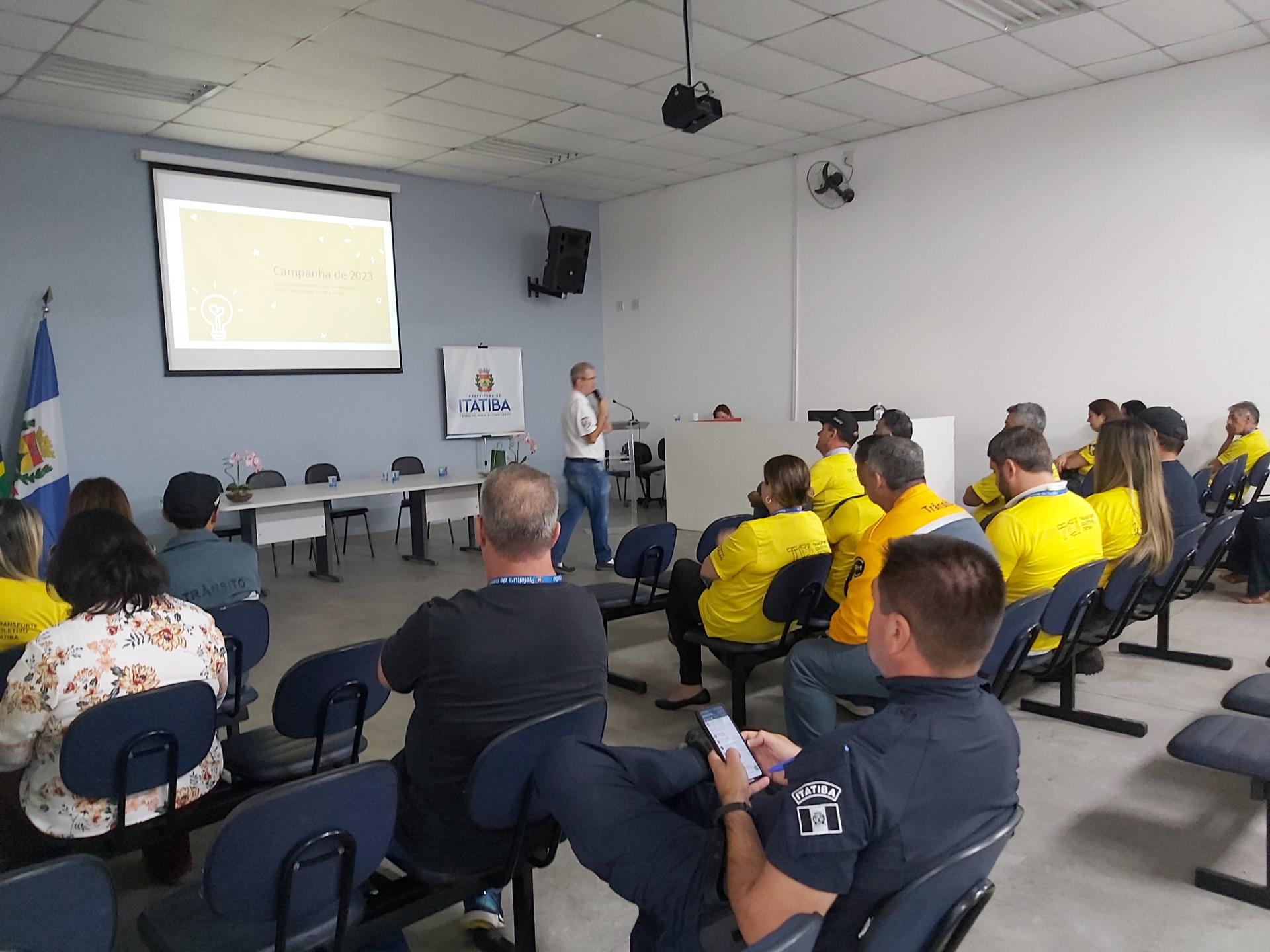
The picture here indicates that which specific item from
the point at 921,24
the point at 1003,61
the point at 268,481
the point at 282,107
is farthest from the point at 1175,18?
the point at 268,481

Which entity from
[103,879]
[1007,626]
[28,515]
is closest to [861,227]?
[1007,626]

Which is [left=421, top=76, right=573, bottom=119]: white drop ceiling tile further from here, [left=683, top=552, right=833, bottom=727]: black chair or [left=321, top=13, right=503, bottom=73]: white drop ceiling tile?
[left=683, top=552, right=833, bottom=727]: black chair

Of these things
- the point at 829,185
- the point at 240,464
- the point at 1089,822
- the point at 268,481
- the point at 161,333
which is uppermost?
the point at 829,185

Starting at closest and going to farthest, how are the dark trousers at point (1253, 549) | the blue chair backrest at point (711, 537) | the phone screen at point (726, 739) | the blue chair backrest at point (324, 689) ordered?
the phone screen at point (726, 739), the blue chair backrest at point (324, 689), the blue chair backrest at point (711, 537), the dark trousers at point (1253, 549)

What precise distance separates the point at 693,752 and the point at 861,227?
24.2 ft

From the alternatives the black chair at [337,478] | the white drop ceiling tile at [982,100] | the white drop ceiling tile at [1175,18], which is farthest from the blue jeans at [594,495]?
the white drop ceiling tile at [1175,18]

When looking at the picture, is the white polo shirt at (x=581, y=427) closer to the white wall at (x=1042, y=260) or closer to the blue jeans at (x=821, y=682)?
the white wall at (x=1042, y=260)

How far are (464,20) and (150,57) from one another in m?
2.04

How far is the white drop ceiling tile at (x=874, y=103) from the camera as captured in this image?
657 cm

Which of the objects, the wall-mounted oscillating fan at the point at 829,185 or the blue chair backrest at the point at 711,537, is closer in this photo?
the blue chair backrest at the point at 711,537

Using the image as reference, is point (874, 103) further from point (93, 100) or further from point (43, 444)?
point (43, 444)

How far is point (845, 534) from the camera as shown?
379cm

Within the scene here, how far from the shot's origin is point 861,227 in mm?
8148

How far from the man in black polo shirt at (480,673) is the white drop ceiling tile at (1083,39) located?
17.5 feet
